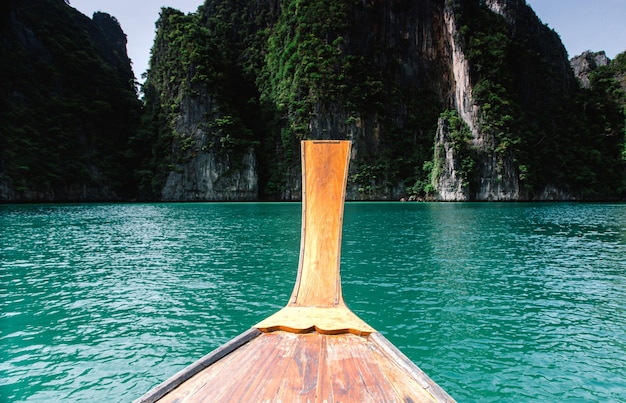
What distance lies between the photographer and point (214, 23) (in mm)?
83500

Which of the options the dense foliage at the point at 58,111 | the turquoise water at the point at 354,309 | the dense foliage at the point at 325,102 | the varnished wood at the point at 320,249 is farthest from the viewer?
the dense foliage at the point at 325,102

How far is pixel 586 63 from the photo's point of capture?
86875 millimetres

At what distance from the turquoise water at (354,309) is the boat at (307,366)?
77.1 inches

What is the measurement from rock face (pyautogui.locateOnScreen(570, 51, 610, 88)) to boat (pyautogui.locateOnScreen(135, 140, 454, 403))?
Result: 102 meters

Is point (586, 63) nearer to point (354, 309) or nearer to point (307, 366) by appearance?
point (354, 309)

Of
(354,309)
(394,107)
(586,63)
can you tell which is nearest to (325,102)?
(394,107)

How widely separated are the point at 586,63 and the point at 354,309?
356ft

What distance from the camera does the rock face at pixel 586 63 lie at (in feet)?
278

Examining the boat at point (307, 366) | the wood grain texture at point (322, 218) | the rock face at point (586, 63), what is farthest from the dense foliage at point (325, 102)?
the boat at point (307, 366)

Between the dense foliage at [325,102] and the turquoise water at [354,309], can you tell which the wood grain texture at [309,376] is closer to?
the turquoise water at [354,309]

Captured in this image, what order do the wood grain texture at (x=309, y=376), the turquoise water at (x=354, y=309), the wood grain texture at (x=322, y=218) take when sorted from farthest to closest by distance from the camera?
the wood grain texture at (x=322, y=218)
the turquoise water at (x=354, y=309)
the wood grain texture at (x=309, y=376)

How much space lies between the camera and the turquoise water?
491 centimetres

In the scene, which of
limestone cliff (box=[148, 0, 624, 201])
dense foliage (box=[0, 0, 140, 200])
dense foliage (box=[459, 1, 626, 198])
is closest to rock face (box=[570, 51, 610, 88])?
limestone cliff (box=[148, 0, 624, 201])

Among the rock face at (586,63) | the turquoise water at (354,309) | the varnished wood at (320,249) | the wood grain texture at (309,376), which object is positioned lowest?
the turquoise water at (354,309)
